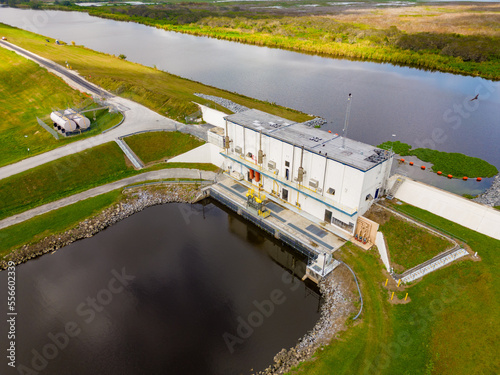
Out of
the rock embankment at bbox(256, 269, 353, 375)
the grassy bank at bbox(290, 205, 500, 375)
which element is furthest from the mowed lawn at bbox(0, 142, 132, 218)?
the grassy bank at bbox(290, 205, 500, 375)

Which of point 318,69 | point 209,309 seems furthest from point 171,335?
point 318,69

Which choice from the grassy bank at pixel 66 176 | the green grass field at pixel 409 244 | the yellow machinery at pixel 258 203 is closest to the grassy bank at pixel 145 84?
the grassy bank at pixel 66 176

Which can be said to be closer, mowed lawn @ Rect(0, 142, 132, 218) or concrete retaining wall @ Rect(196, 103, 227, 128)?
mowed lawn @ Rect(0, 142, 132, 218)

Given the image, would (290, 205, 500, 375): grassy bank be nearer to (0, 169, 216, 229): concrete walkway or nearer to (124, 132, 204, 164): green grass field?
(0, 169, 216, 229): concrete walkway

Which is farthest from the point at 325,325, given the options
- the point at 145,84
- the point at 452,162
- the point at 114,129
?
the point at 145,84

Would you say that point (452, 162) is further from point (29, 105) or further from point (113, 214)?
point (29, 105)

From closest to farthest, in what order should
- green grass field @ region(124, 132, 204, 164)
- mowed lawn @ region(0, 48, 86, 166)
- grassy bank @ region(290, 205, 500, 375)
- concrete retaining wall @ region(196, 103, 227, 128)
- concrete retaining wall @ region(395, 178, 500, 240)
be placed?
1. grassy bank @ region(290, 205, 500, 375)
2. concrete retaining wall @ region(395, 178, 500, 240)
3. green grass field @ region(124, 132, 204, 164)
4. mowed lawn @ region(0, 48, 86, 166)
5. concrete retaining wall @ region(196, 103, 227, 128)

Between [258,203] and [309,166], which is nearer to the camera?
[309,166]
